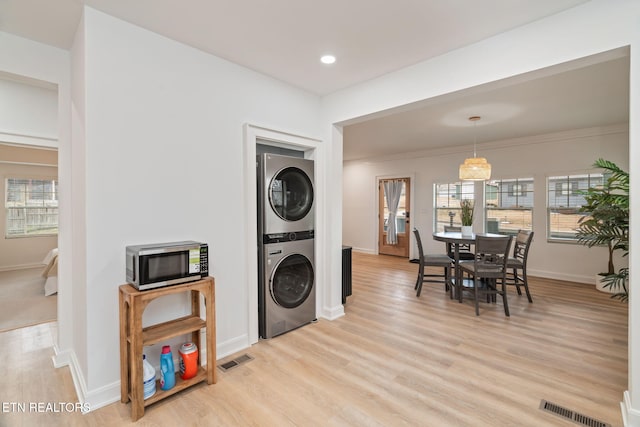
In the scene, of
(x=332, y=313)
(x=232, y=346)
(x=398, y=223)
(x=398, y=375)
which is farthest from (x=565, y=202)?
(x=232, y=346)

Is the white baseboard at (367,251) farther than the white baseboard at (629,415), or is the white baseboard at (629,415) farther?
the white baseboard at (367,251)

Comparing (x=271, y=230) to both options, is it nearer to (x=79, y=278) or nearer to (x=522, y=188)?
(x=79, y=278)

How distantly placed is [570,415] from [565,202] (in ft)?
15.5

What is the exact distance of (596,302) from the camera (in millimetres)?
4113

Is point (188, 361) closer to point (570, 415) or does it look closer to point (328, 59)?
point (570, 415)

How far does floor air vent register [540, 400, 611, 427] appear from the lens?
183 centimetres

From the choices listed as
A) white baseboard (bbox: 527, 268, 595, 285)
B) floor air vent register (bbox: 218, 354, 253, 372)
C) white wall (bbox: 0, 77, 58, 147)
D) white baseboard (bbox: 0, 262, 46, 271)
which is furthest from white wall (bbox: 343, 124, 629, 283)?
white baseboard (bbox: 0, 262, 46, 271)

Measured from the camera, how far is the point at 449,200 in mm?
6879

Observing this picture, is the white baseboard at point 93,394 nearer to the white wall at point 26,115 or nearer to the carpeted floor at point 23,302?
the carpeted floor at point 23,302

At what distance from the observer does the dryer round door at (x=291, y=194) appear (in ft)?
9.73

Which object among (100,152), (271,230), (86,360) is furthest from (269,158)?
(86,360)

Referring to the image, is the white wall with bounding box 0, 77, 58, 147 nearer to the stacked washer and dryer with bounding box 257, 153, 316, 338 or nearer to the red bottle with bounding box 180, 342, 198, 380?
the stacked washer and dryer with bounding box 257, 153, 316, 338

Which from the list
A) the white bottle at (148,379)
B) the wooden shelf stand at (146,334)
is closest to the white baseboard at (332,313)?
the wooden shelf stand at (146,334)

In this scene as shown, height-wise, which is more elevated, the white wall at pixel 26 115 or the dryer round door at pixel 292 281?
the white wall at pixel 26 115
